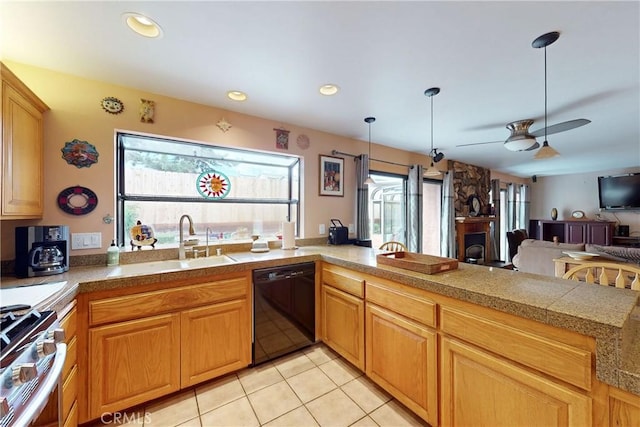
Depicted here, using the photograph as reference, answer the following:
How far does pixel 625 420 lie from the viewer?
2.71 ft

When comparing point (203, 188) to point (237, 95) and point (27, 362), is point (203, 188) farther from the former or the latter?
point (27, 362)

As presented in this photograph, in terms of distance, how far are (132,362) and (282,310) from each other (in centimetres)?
104

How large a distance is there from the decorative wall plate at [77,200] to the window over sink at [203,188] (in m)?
0.19

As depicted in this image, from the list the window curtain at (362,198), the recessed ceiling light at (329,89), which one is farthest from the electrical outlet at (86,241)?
the window curtain at (362,198)

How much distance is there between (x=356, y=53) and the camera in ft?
5.22

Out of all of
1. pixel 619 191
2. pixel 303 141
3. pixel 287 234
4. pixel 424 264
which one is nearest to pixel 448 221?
pixel 303 141

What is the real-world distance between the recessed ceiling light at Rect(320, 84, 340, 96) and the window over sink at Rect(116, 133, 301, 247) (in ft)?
3.05

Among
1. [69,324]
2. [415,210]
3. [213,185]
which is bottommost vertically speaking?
[69,324]

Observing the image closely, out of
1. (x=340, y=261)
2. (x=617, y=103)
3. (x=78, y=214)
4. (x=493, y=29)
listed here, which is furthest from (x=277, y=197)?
(x=617, y=103)

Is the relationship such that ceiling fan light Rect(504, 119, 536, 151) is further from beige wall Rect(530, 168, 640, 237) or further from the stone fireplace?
beige wall Rect(530, 168, 640, 237)

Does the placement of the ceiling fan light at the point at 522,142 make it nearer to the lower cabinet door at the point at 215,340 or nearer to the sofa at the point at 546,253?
the sofa at the point at 546,253

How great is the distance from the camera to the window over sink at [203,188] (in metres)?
2.16

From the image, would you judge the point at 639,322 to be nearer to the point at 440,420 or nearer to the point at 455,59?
the point at 440,420

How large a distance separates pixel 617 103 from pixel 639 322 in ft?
8.05
